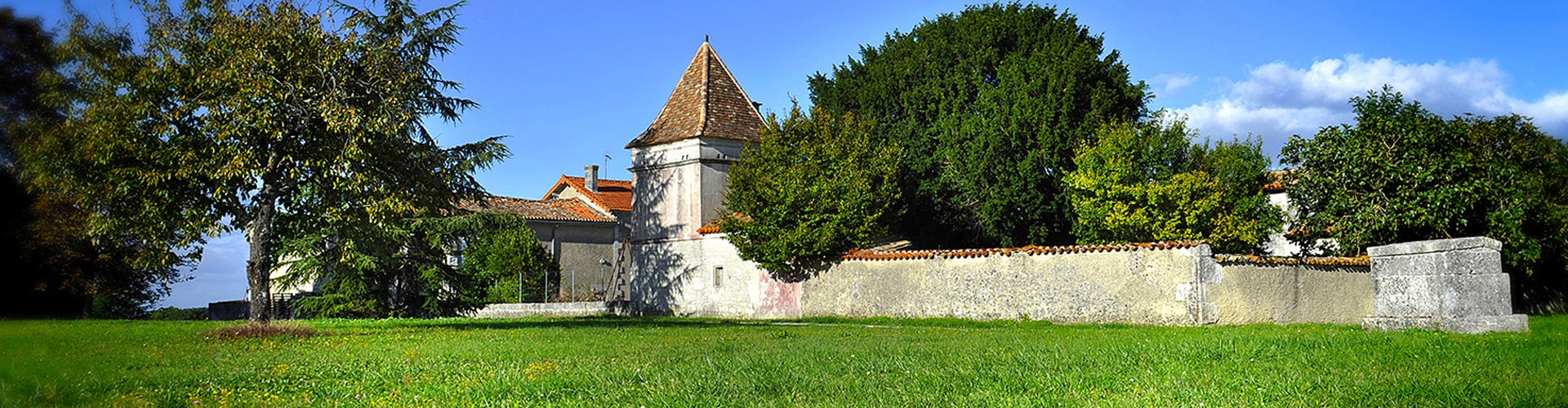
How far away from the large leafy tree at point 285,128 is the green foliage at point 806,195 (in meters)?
10.5

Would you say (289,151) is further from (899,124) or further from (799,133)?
(899,124)

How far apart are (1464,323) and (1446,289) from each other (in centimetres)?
48

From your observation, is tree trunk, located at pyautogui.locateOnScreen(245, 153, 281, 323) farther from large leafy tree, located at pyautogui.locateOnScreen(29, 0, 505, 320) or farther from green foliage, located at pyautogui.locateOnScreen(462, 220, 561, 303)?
green foliage, located at pyautogui.locateOnScreen(462, 220, 561, 303)

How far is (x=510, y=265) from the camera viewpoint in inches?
1491

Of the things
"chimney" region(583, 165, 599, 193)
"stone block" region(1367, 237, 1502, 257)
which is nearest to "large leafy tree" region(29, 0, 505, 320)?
"stone block" region(1367, 237, 1502, 257)

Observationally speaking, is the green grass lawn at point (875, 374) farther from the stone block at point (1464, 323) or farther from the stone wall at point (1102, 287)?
the stone wall at point (1102, 287)

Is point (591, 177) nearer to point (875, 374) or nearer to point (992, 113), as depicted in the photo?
point (992, 113)

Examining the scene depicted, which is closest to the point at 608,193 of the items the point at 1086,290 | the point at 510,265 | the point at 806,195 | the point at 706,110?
the point at 510,265

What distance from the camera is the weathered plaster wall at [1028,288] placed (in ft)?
63.3

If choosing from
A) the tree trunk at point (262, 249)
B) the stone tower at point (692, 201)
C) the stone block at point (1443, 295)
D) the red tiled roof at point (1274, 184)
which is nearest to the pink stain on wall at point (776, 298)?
the stone tower at point (692, 201)

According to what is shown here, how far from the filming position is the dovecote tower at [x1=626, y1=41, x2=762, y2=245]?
3072 centimetres

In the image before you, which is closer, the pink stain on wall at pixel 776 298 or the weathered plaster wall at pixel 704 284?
the pink stain on wall at pixel 776 298

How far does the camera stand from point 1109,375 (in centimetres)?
731

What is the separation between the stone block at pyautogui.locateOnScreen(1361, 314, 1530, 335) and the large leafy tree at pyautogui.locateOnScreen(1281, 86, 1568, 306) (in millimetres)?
8667
